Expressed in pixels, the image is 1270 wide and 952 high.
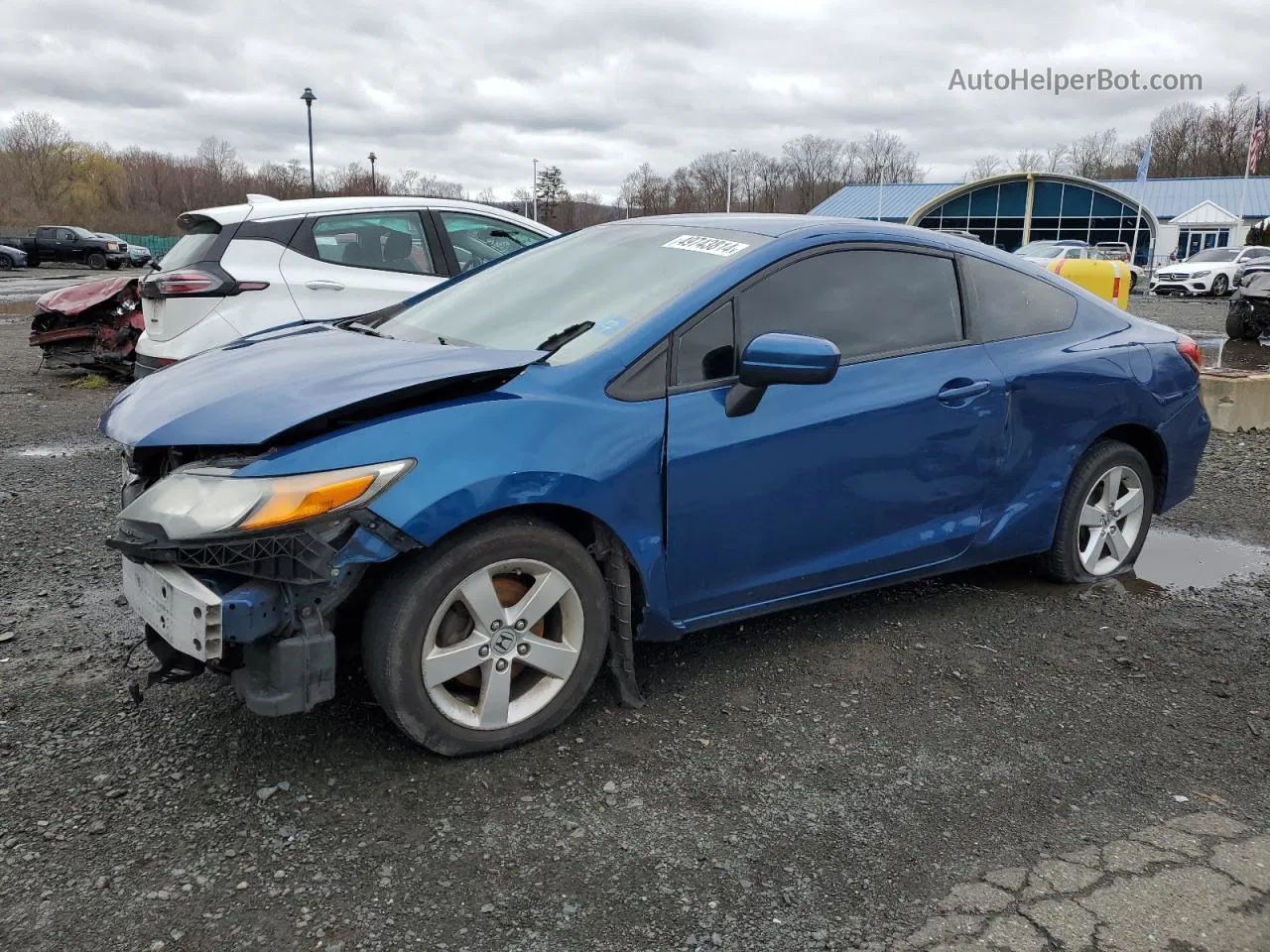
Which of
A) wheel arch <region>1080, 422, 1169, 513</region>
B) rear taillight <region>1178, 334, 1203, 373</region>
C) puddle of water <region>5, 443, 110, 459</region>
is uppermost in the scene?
rear taillight <region>1178, 334, 1203, 373</region>

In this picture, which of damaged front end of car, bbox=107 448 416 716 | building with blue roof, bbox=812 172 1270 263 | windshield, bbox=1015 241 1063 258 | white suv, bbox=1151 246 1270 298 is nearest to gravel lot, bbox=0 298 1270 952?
damaged front end of car, bbox=107 448 416 716

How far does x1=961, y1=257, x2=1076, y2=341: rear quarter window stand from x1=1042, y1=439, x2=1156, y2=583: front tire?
23.7 inches

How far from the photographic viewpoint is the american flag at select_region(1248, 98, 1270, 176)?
47.6 meters

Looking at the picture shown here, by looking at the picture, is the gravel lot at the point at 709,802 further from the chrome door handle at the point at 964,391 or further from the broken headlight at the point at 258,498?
the chrome door handle at the point at 964,391

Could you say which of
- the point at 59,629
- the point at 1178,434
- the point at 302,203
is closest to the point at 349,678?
the point at 59,629

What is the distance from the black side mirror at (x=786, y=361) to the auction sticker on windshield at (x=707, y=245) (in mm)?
494

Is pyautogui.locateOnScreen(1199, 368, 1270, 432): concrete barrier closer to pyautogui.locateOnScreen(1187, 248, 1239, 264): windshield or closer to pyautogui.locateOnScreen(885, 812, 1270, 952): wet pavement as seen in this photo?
pyautogui.locateOnScreen(885, 812, 1270, 952): wet pavement

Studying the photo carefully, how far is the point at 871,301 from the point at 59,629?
10.6ft

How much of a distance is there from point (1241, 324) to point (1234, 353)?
1434mm

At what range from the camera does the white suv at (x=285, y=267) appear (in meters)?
6.39

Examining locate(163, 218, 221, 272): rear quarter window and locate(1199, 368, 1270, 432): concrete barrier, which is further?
locate(1199, 368, 1270, 432): concrete barrier

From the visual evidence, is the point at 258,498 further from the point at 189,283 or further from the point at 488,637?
the point at 189,283

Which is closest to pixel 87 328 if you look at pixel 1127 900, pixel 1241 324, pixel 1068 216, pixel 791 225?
pixel 791 225

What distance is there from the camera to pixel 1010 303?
3992 mm
